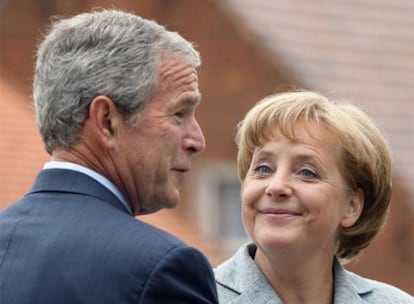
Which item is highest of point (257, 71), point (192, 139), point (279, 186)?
point (192, 139)

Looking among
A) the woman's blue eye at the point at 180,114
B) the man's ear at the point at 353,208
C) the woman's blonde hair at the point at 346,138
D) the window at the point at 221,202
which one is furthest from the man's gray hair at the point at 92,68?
the window at the point at 221,202

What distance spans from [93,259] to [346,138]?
3.93 feet

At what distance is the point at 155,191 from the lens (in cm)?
410

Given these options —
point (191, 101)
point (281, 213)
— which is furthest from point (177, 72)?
point (281, 213)

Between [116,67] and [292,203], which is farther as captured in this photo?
[292,203]

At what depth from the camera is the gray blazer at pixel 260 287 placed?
4664 millimetres

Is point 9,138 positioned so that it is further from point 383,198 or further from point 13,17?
point 383,198

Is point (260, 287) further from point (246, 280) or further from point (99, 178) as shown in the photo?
point (99, 178)

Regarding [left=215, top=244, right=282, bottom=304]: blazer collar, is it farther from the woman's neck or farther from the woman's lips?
the woman's lips

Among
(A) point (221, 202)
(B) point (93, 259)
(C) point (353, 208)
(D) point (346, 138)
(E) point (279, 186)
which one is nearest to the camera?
(B) point (93, 259)

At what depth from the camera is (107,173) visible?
4.03 meters

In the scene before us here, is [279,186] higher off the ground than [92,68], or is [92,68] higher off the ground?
[92,68]

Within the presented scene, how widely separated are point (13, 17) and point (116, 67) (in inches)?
304

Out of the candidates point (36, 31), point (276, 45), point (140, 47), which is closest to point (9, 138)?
point (36, 31)
